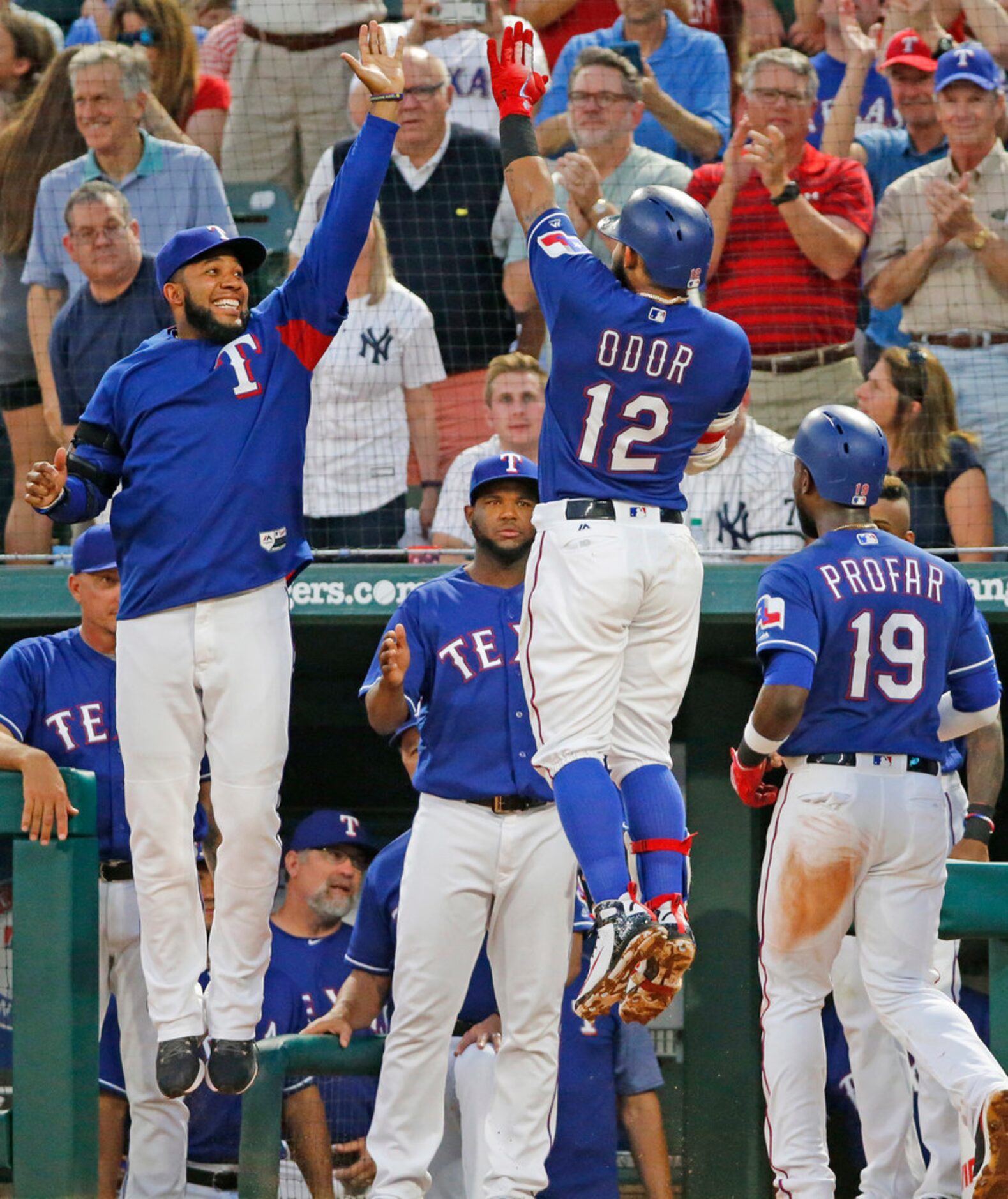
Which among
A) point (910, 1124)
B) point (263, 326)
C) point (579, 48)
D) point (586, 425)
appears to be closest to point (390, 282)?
point (579, 48)

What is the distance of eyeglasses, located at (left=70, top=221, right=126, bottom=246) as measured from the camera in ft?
21.2

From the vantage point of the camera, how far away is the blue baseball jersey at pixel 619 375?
3.90 metres

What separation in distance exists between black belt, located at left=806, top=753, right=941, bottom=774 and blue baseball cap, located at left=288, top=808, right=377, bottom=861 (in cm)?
220

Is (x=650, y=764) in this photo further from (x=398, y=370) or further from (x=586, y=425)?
(x=398, y=370)

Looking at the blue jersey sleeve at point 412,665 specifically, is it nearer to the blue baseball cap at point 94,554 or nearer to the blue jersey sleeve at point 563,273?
the blue baseball cap at point 94,554

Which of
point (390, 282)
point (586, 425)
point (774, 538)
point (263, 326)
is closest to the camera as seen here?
point (586, 425)

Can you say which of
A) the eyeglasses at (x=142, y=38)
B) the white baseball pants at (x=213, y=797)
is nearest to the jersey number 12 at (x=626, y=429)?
the white baseball pants at (x=213, y=797)

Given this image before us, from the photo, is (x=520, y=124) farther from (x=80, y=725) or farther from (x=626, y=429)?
(x=80, y=725)

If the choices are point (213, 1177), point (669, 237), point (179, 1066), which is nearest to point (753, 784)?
point (669, 237)

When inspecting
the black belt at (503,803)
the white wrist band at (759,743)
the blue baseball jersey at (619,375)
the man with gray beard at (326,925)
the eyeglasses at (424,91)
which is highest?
the eyeglasses at (424,91)

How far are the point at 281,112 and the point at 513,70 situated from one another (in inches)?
149

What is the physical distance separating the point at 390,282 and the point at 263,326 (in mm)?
2390

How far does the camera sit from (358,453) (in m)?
6.56

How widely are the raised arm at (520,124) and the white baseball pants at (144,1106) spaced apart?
2.25 meters
